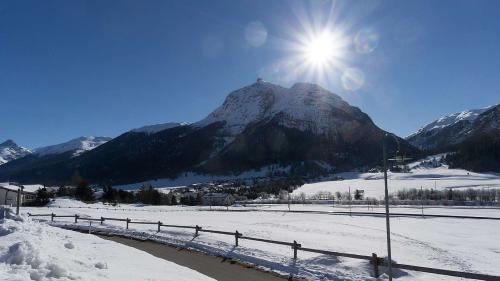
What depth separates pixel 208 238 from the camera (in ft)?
108

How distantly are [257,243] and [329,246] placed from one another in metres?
4.91

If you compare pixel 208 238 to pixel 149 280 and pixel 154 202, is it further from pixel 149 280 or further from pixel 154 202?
pixel 154 202

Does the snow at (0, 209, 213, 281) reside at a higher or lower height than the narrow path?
higher

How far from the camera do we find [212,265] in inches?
883

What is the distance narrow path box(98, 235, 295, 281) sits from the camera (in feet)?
64.8

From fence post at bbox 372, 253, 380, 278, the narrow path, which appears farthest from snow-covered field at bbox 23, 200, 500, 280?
the narrow path

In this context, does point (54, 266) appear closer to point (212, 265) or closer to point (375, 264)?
point (212, 265)

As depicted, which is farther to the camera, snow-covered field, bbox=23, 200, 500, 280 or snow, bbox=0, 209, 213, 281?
snow-covered field, bbox=23, 200, 500, 280

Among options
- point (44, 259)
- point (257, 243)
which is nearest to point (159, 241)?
point (257, 243)

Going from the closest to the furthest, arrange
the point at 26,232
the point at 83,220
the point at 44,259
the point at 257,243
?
1. the point at 44,259
2. the point at 26,232
3. the point at 257,243
4. the point at 83,220

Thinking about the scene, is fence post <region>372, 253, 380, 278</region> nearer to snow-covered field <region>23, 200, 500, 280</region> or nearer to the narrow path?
snow-covered field <region>23, 200, 500, 280</region>

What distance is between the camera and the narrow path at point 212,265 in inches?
778

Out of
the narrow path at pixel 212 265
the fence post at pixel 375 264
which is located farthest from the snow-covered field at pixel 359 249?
the narrow path at pixel 212 265

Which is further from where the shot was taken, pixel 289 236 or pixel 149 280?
pixel 289 236
